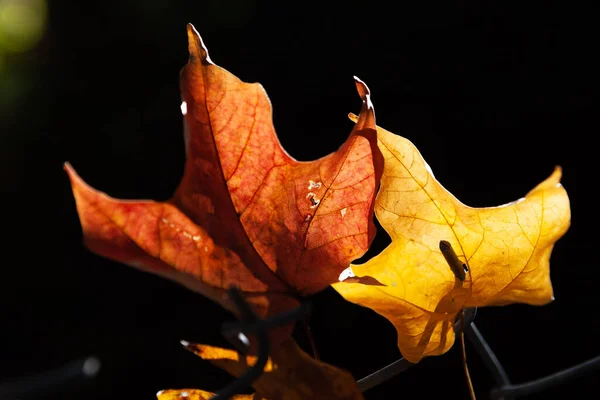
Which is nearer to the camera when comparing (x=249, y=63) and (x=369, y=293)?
(x=369, y=293)

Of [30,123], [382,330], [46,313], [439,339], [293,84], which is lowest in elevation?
[46,313]

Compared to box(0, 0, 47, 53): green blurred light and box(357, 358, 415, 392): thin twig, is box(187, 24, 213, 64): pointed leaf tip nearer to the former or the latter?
box(357, 358, 415, 392): thin twig

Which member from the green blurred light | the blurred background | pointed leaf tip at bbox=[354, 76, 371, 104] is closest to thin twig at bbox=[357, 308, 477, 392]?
pointed leaf tip at bbox=[354, 76, 371, 104]

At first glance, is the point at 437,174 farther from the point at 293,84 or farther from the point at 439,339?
the point at 439,339

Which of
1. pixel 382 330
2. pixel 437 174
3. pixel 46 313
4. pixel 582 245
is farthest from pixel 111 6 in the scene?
pixel 582 245

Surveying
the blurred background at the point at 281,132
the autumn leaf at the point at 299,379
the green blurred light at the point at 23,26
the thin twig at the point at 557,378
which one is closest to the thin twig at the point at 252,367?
the autumn leaf at the point at 299,379

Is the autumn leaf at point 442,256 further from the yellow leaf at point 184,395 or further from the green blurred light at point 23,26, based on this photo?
the green blurred light at point 23,26

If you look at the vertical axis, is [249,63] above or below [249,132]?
below
